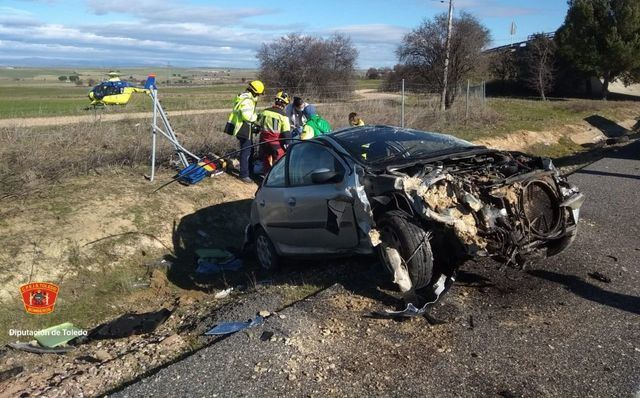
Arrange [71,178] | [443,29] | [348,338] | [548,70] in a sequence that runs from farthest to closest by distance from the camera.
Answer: [548,70], [443,29], [71,178], [348,338]

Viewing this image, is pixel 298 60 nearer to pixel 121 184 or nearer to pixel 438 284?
pixel 121 184

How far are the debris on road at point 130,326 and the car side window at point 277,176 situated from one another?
74.9 inches

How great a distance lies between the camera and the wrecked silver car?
16.4ft

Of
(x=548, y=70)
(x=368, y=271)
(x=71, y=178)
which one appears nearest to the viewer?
(x=368, y=271)

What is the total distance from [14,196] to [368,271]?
19.1 ft

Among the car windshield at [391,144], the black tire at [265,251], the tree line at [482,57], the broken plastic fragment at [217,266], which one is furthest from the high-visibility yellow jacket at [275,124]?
the tree line at [482,57]

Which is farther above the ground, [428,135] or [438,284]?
[428,135]

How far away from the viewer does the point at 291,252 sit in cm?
688

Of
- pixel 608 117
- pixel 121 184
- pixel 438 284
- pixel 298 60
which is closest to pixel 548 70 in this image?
pixel 608 117

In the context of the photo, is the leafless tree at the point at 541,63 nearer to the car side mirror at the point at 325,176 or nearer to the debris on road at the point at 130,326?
the car side mirror at the point at 325,176

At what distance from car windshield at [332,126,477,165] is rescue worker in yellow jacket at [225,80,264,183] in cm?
465

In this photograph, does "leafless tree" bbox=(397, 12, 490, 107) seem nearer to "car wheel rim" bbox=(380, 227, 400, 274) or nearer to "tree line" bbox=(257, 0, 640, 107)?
"tree line" bbox=(257, 0, 640, 107)

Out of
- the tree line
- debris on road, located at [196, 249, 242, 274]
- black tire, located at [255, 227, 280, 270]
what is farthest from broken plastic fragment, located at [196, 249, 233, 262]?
the tree line

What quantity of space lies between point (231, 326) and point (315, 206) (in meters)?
1.62
